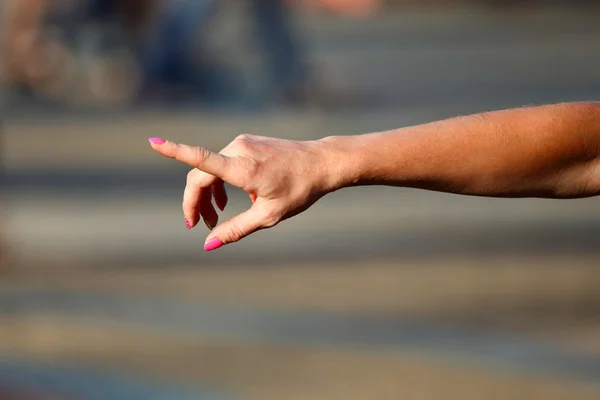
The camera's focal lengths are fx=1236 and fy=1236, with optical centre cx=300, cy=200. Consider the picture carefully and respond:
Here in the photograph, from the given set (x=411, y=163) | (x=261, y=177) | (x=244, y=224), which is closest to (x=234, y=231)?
(x=244, y=224)

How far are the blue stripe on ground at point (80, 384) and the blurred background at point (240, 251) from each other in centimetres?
2

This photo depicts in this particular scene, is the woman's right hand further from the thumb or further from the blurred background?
the blurred background

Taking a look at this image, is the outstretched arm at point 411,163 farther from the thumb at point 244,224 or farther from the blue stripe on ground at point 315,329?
the blue stripe on ground at point 315,329

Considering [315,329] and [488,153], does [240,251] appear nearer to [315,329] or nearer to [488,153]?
[315,329]

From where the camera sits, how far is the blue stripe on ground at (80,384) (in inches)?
187

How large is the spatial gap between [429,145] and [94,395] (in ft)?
9.16

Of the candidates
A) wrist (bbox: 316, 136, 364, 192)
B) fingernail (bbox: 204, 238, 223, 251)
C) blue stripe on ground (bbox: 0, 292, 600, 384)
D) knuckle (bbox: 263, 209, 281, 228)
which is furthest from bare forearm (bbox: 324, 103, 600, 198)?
blue stripe on ground (bbox: 0, 292, 600, 384)

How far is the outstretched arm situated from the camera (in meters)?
2.16

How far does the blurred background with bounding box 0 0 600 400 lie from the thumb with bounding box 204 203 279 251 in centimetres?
264

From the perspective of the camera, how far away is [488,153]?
235 centimetres

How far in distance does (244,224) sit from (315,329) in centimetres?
366

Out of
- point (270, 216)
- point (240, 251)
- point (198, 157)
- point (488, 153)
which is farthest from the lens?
point (240, 251)

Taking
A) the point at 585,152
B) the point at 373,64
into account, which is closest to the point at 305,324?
the point at 585,152

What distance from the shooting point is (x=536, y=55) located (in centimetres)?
1320
